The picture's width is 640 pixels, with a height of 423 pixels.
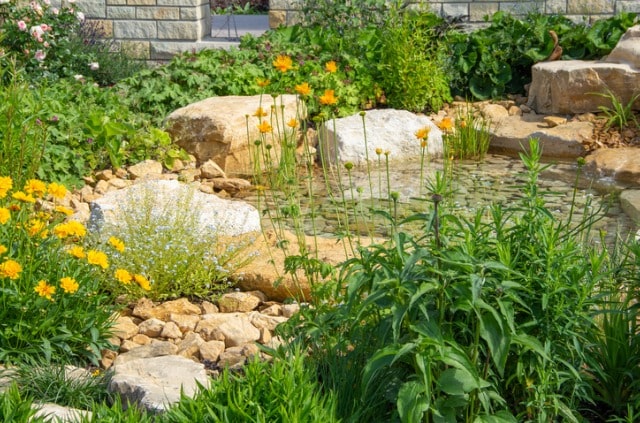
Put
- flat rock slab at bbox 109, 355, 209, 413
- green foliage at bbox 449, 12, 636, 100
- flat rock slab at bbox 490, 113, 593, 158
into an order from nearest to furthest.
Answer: flat rock slab at bbox 109, 355, 209, 413 → flat rock slab at bbox 490, 113, 593, 158 → green foliage at bbox 449, 12, 636, 100

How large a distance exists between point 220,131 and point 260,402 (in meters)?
5.29

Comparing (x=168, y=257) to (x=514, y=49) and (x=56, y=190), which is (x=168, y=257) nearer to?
(x=56, y=190)

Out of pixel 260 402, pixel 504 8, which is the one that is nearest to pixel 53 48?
pixel 504 8

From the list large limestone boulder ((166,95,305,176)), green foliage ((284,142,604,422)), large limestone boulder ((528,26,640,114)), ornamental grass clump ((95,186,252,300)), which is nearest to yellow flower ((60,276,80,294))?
ornamental grass clump ((95,186,252,300))

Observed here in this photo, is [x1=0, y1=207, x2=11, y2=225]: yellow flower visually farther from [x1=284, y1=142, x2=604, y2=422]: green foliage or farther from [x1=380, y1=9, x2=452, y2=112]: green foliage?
[x1=380, y1=9, x2=452, y2=112]: green foliage

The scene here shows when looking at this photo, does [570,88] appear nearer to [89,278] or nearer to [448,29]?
[448,29]

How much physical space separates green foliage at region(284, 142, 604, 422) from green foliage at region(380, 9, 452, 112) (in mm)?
5808

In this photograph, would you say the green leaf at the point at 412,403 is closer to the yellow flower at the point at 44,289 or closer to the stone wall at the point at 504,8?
the yellow flower at the point at 44,289

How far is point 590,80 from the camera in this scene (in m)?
8.71

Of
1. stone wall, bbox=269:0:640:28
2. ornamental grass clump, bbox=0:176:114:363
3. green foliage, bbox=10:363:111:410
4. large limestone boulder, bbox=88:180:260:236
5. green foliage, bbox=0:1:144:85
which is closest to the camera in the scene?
green foliage, bbox=10:363:111:410

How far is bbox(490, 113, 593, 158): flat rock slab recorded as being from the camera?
828 cm

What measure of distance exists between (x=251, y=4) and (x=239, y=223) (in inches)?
525

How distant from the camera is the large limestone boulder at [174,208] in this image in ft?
18.0

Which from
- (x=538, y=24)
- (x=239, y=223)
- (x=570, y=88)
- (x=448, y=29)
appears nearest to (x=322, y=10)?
(x=448, y=29)
